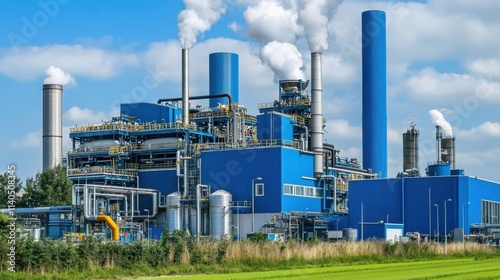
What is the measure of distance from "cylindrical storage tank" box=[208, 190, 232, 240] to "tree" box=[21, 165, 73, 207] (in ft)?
53.4

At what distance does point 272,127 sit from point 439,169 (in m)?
17.8

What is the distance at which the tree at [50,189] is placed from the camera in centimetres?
8400

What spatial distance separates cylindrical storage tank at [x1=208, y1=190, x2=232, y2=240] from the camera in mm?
76075

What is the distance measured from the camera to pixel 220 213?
7625cm

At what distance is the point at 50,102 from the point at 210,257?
49246 mm

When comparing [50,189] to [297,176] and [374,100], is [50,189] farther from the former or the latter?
[374,100]

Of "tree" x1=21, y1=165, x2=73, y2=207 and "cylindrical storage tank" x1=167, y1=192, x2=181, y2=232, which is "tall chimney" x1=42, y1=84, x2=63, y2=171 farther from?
"cylindrical storage tank" x1=167, y1=192, x2=181, y2=232

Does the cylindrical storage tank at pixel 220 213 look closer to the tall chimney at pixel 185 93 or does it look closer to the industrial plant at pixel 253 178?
the industrial plant at pixel 253 178

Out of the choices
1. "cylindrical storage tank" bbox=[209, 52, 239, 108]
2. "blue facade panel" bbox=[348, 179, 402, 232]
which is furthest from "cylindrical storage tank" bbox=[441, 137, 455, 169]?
"cylindrical storage tank" bbox=[209, 52, 239, 108]

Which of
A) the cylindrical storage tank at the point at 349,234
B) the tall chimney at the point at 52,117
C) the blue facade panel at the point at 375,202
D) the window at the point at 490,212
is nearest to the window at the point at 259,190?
the blue facade panel at the point at 375,202

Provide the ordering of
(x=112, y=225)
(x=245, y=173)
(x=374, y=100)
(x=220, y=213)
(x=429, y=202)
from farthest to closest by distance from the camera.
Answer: (x=374, y=100) < (x=245, y=173) < (x=220, y=213) < (x=429, y=202) < (x=112, y=225)

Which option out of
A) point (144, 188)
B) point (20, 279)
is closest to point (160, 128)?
point (144, 188)

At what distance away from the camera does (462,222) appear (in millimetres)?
74938

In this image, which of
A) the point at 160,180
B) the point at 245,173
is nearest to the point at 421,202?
the point at 245,173
